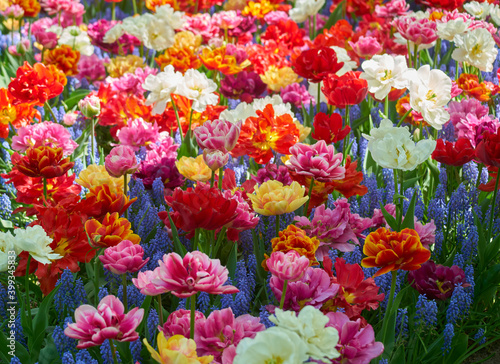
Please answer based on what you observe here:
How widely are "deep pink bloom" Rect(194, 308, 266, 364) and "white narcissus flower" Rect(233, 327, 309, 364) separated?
0.31 meters

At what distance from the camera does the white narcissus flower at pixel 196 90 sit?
2.45 metres

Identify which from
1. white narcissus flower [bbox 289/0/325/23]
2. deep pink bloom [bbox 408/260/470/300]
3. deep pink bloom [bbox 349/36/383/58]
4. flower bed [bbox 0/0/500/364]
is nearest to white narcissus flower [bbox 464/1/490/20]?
flower bed [bbox 0/0/500/364]

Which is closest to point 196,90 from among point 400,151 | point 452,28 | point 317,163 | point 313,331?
point 317,163

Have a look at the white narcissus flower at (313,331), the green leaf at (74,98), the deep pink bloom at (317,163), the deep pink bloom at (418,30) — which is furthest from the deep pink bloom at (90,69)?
the white narcissus flower at (313,331)

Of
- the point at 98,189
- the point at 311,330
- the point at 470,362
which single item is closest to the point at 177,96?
the point at 98,189

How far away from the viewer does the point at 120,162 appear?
190 cm

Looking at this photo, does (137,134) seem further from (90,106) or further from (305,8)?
(305,8)

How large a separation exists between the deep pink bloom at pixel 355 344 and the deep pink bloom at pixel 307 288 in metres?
0.13

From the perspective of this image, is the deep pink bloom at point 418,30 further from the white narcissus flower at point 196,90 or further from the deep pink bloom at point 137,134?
the deep pink bloom at point 137,134

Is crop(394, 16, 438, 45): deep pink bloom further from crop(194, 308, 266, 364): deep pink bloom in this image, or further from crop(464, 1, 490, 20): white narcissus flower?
crop(194, 308, 266, 364): deep pink bloom

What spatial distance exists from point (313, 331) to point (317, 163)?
81 cm

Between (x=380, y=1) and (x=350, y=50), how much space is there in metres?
1.06

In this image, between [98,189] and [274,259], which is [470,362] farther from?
[98,189]

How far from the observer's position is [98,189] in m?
1.81
